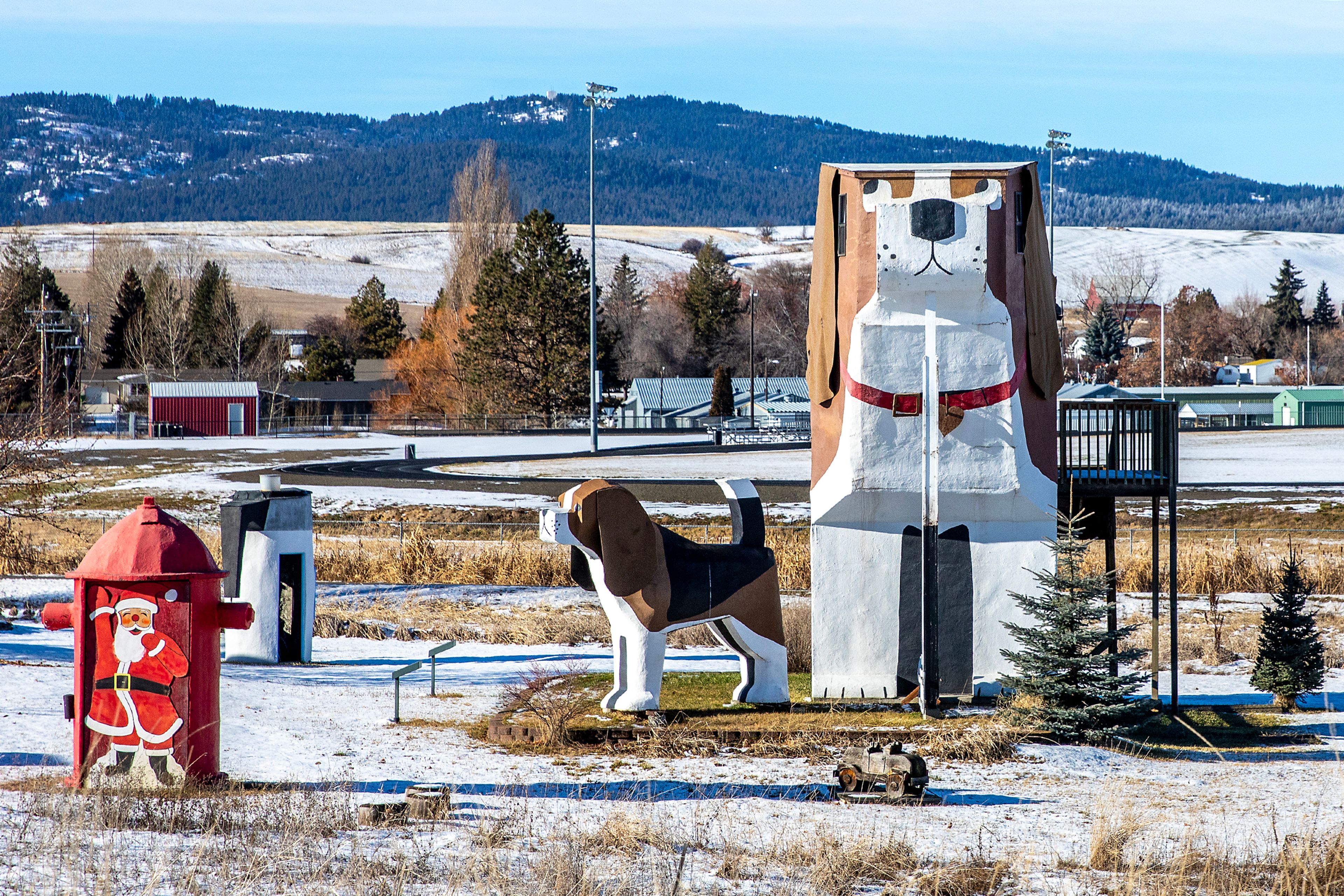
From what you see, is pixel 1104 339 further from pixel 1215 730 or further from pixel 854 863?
pixel 854 863

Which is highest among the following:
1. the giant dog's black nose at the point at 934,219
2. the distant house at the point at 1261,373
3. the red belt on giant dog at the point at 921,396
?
the distant house at the point at 1261,373

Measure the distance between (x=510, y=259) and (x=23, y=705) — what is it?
71842 millimetres

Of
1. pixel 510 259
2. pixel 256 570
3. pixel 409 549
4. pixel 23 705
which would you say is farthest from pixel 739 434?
pixel 23 705

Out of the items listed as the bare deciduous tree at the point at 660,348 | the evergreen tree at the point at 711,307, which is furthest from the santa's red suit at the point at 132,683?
the evergreen tree at the point at 711,307

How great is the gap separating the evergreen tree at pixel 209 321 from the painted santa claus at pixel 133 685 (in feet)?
322

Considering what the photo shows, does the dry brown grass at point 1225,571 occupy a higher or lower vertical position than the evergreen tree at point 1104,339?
lower

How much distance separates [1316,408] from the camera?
86.0 metres

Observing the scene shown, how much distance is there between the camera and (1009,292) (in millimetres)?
14141

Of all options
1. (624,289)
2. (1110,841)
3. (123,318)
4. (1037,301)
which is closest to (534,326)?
(123,318)

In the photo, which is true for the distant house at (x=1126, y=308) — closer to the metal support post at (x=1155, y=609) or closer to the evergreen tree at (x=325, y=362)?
the evergreen tree at (x=325, y=362)

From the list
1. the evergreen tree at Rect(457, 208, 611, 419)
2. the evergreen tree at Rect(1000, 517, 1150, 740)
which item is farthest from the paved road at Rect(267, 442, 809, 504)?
the evergreen tree at Rect(457, 208, 611, 419)

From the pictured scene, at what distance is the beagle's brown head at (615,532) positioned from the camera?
12.6 metres

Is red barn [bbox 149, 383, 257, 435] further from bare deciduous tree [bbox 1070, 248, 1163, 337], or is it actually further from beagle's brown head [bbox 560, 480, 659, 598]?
bare deciduous tree [bbox 1070, 248, 1163, 337]

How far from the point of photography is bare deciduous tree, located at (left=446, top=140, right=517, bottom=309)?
95.1 metres
